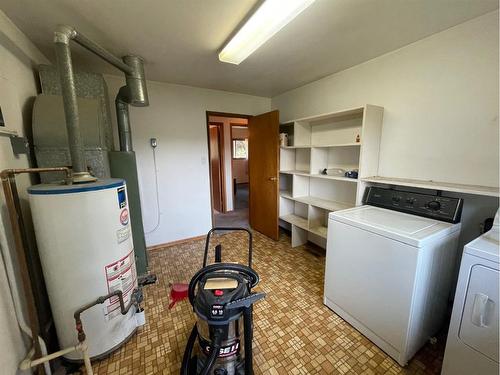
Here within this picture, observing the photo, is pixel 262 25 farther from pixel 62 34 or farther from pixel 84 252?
pixel 84 252

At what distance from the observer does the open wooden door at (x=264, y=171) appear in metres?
2.95

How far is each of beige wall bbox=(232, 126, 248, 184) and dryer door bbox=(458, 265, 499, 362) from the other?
24.1ft

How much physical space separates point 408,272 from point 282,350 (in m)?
0.98

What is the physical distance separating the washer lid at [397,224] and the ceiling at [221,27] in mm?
1430

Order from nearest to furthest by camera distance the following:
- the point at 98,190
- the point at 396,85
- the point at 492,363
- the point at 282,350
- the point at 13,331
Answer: the point at 492,363 → the point at 13,331 → the point at 98,190 → the point at 282,350 → the point at 396,85

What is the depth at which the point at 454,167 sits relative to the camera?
1618 millimetres

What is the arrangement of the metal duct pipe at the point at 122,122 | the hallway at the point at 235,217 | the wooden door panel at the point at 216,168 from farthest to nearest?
the wooden door panel at the point at 216,168, the hallway at the point at 235,217, the metal duct pipe at the point at 122,122

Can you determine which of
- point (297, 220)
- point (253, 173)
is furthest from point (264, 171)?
point (297, 220)

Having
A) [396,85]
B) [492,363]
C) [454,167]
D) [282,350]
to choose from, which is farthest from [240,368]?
[396,85]

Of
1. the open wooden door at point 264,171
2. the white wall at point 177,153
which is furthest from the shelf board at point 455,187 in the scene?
the white wall at point 177,153

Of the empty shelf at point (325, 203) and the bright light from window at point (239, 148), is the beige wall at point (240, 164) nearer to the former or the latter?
the bright light from window at point (239, 148)

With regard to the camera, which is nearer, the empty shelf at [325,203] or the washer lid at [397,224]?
the washer lid at [397,224]

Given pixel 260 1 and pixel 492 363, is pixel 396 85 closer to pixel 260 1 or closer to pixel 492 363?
pixel 260 1

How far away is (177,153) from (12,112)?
1.68 m
